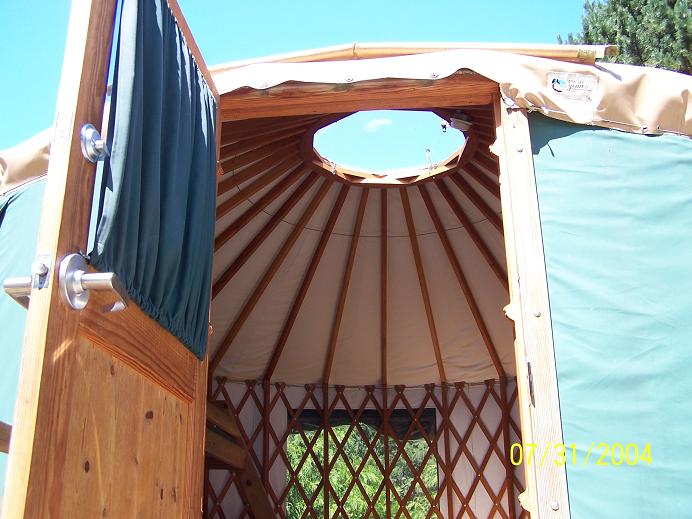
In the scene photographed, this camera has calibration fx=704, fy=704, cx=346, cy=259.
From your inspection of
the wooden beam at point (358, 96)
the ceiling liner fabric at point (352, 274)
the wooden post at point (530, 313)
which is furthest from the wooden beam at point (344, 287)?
the wooden post at point (530, 313)

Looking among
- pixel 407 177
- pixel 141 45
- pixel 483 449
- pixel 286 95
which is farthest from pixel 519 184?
pixel 483 449

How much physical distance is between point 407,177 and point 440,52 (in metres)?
1.75

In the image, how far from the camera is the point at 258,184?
3688 mm

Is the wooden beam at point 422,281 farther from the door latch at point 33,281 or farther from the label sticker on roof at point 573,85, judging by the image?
the door latch at point 33,281

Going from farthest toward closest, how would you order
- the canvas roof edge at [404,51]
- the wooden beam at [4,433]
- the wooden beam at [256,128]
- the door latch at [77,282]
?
the wooden beam at [256,128] < the canvas roof edge at [404,51] < the wooden beam at [4,433] < the door latch at [77,282]

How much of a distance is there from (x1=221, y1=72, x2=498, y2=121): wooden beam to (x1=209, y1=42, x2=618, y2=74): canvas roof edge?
0.12 m

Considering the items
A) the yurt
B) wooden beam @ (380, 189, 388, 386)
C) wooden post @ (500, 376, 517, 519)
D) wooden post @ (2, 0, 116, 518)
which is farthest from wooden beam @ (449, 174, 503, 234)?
wooden post @ (2, 0, 116, 518)

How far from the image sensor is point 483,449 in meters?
4.88

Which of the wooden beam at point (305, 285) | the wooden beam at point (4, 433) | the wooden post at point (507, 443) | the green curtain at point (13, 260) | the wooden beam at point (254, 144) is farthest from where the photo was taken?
the wooden post at point (507, 443)

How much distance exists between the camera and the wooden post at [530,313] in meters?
1.57

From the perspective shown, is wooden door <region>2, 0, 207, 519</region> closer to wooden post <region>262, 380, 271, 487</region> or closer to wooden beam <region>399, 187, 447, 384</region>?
wooden beam <region>399, 187, 447, 384</region>

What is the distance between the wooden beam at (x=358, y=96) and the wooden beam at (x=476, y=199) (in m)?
1.72

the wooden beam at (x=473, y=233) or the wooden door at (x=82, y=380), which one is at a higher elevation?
the wooden beam at (x=473, y=233)

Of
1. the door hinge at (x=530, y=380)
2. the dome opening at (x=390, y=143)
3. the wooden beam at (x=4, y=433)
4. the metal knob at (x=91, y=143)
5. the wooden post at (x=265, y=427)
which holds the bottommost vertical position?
the wooden beam at (x=4, y=433)
